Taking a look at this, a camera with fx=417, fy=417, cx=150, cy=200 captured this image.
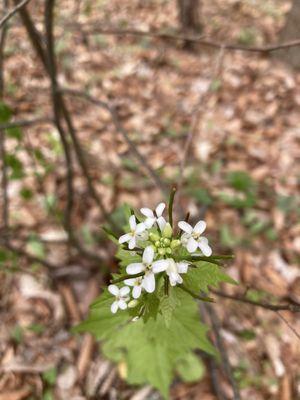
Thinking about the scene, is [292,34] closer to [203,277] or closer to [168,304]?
[203,277]

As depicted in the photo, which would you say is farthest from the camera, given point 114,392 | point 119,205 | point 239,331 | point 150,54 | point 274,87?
point 150,54

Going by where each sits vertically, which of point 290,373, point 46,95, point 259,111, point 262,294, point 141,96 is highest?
point 46,95

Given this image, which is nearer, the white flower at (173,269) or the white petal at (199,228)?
the white flower at (173,269)

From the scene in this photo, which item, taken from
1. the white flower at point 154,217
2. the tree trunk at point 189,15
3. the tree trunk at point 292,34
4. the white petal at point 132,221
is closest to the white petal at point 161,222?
→ the white flower at point 154,217

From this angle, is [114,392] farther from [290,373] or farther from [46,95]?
[46,95]

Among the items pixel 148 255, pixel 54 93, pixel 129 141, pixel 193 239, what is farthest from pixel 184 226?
pixel 54 93

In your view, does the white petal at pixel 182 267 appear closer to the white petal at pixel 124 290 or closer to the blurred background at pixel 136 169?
the white petal at pixel 124 290

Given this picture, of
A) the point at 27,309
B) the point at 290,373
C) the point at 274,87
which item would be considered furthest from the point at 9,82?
the point at 290,373

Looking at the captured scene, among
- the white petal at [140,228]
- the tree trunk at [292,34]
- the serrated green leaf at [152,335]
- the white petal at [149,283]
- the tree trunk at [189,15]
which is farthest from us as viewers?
the tree trunk at [189,15]
